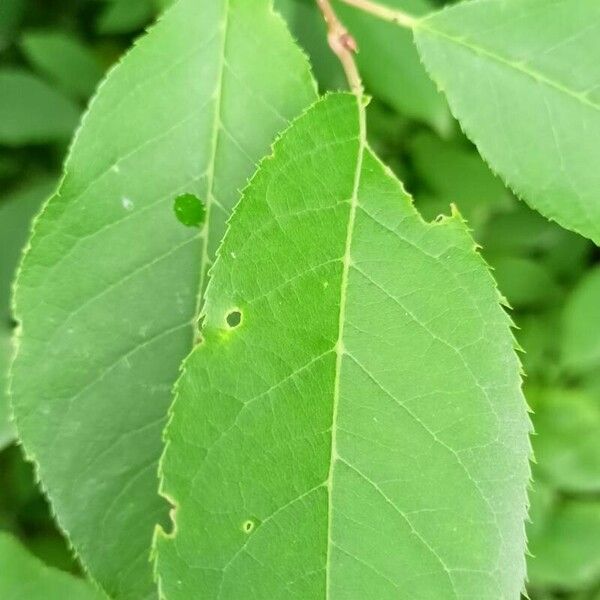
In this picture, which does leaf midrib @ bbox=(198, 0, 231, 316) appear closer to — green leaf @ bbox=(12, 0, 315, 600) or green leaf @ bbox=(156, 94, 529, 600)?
green leaf @ bbox=(12, 0, 315, 600)

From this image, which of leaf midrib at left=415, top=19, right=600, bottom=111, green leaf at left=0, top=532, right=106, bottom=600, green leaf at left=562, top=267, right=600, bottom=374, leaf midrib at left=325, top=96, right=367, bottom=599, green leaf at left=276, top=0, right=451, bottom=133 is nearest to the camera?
leaf midrib at left=325, top=96, right=367, bottom=599

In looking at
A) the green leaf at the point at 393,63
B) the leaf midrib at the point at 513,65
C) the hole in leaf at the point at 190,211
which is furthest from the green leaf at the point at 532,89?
the green leaf at the point at 393,63

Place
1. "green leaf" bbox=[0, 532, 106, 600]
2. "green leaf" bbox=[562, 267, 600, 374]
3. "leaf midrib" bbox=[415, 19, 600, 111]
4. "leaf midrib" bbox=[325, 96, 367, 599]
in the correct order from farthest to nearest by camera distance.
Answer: "green leaf" bbox=[562, 267, 600, 374] < "green leaf" bbox=[0, 532, 106, 600] < "leaf midrib" bbox=[415, 19, 600, 111] < "leaf midrib" bbox=[325, 96, 367, 599]

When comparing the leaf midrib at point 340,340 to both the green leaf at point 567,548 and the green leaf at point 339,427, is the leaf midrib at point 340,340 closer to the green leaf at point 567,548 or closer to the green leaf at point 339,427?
the green leaf at point 339,427

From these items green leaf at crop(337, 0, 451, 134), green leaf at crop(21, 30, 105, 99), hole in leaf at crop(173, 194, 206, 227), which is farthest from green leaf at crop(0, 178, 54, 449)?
hole in leaf at crop(173, 194, 206, 227)

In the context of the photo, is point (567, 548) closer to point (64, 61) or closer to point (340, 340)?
point (340, 340)

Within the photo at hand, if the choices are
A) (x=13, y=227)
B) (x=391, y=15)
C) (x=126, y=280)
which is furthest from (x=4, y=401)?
(x=391, y=15)
